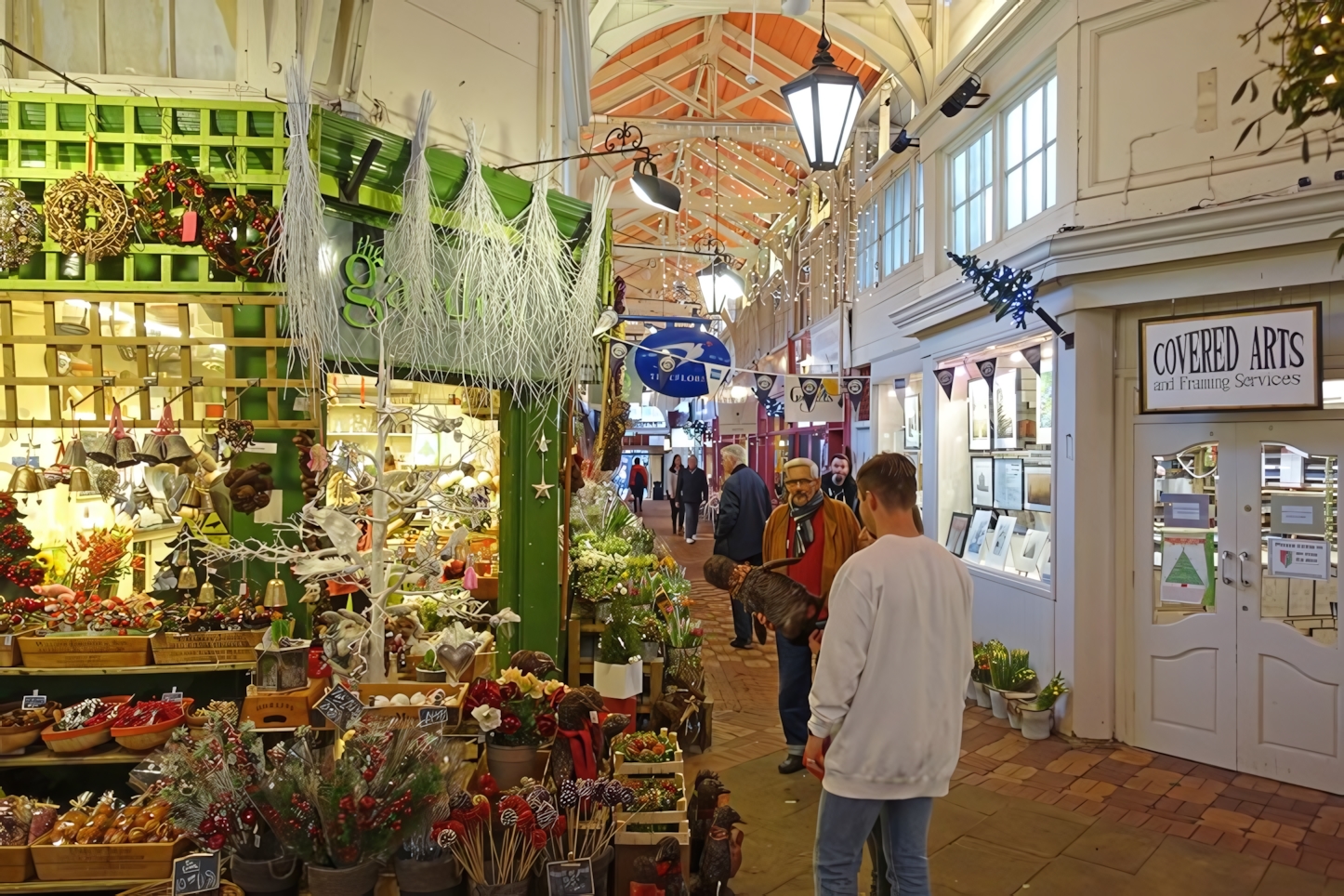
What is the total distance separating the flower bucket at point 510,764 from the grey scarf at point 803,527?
6.45ft

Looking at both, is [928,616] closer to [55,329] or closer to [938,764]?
[938,764]

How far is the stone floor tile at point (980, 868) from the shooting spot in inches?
154

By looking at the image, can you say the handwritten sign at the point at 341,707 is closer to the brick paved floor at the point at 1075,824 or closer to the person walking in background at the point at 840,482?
the brick paved floor at the point at 1075,824

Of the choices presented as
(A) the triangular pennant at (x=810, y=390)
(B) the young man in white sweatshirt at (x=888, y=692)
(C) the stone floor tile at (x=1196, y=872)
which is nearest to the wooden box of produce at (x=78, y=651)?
(B) the young man in white sweatshirt at (x=888, y=692)

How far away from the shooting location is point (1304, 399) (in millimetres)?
4887

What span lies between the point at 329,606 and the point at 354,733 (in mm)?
1465

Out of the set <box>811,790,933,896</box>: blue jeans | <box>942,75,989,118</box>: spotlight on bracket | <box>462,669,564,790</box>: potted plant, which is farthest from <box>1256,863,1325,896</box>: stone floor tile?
<box>942,75,989,118</box>: spotlight on bracket

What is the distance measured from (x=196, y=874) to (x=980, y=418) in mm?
6572

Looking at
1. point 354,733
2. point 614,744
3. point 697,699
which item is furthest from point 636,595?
point 354,733

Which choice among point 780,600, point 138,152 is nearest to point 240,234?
point 138,152

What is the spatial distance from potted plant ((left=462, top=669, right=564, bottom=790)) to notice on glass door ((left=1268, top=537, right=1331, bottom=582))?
14.4ft

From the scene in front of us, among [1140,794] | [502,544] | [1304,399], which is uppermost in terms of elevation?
[1304,399]

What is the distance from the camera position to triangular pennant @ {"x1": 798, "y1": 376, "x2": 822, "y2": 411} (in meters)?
11.1

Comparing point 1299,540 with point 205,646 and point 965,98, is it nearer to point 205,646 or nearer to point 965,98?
point 965,98
